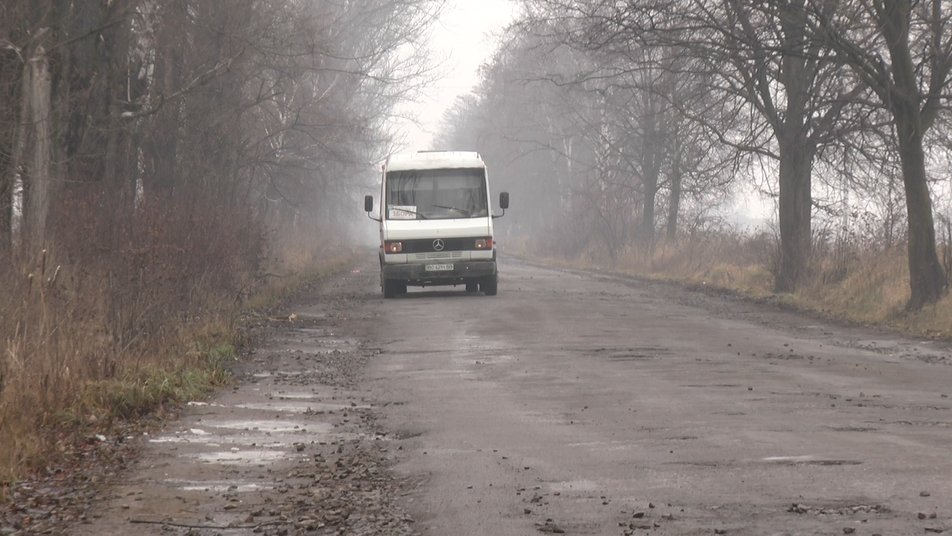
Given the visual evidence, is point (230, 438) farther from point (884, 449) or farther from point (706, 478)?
point (884, 449)

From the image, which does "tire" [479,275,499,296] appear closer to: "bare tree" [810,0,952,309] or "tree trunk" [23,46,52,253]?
"bare tree" [810,0,952,309]

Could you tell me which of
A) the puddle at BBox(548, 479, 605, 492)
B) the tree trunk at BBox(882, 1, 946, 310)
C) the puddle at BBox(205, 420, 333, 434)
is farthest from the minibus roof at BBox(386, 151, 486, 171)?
the puddle at BBox(548, 479, 605, 492)

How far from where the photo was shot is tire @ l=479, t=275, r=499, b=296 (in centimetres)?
2612

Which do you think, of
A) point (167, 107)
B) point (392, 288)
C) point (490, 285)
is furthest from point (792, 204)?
point (167, 107)

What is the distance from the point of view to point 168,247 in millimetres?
15680

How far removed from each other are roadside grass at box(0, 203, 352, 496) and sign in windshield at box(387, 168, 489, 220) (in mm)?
6635

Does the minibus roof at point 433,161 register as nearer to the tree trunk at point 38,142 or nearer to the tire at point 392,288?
the tire at point 392,288

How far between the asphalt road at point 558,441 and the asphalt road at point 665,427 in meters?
0.02

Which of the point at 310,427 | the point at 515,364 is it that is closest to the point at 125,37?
the point at 515,364

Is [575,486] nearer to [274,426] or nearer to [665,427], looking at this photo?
[665,427]

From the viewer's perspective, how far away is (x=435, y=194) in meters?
26.5

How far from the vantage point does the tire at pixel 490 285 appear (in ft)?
85.7

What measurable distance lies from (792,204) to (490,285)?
612cm

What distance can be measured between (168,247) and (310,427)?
6304 millimetres
